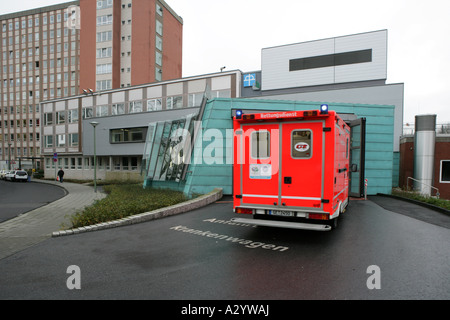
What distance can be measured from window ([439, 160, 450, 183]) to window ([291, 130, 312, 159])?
723 inches

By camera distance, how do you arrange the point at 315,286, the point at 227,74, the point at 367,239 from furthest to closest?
the point at 227,74 → the point at 367,239 → the point at 315,286

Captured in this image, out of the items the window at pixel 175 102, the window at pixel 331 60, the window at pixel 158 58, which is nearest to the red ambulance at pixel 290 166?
the window at pixel 331 60

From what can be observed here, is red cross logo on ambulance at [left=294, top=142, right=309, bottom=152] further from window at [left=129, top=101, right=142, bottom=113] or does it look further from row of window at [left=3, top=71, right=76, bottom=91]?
row of window at [left=3, top=71, right=76, bottom=91]

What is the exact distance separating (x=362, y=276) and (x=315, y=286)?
2.94 ft

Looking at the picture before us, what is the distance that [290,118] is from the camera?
20.5 ft

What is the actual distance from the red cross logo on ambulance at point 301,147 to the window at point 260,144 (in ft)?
2.21

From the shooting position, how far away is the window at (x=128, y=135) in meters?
31.5

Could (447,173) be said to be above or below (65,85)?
below

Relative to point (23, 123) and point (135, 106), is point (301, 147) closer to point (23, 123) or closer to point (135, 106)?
point (135, 106)

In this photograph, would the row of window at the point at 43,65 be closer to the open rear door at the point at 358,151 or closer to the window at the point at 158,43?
the window at the point at 158,43
